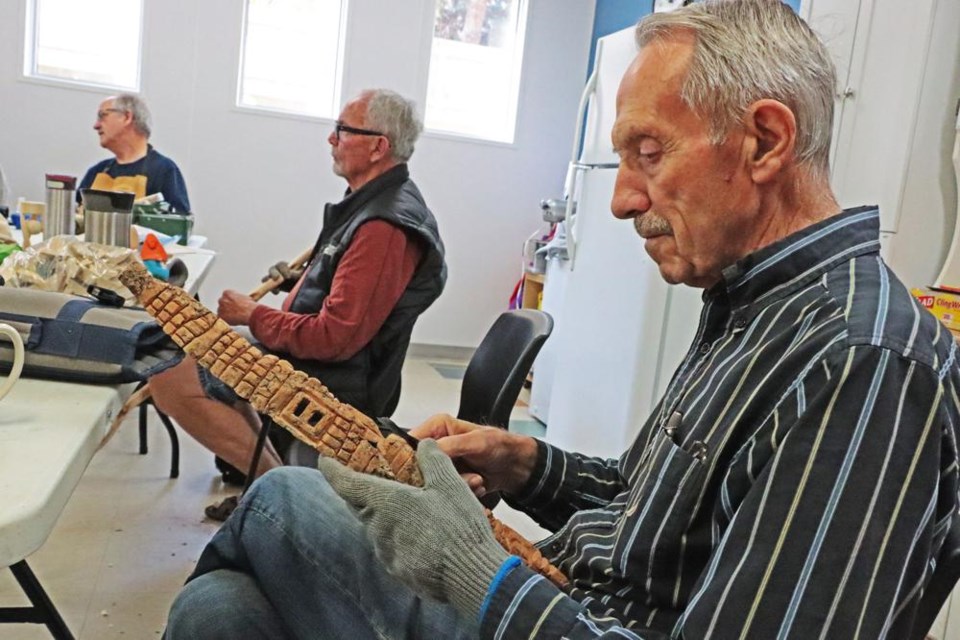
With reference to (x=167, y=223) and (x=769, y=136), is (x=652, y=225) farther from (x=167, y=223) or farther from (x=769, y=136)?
(x=167, y=223)

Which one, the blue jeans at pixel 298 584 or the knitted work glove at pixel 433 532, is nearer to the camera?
the knitted work glove at pixel 433 532

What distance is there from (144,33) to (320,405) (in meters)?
4.55

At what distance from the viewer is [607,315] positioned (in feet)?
10.8

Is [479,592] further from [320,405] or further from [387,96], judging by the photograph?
[387,96]

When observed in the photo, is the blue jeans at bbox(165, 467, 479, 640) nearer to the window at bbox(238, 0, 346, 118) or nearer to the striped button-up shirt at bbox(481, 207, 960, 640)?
the striped button-up shirt at bbox(481, 207, 960, 640)

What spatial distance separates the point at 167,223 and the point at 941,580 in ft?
9.40

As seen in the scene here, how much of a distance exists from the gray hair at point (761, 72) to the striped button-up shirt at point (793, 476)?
0.11m

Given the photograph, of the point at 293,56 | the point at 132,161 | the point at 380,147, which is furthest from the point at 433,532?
the point at 293,56

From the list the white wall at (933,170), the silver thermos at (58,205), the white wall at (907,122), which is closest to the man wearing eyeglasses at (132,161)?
the silver thermos at (58,205)

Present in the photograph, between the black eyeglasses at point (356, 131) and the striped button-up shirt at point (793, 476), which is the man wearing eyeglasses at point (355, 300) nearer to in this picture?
the black eyeglasses at point (356, 131)

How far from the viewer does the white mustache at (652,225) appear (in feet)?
3.00

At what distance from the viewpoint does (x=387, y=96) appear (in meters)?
2.54

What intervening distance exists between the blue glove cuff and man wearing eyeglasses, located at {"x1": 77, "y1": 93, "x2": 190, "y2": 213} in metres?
3.52

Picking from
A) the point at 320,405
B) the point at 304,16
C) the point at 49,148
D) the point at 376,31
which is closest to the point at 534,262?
the point at 376,31
